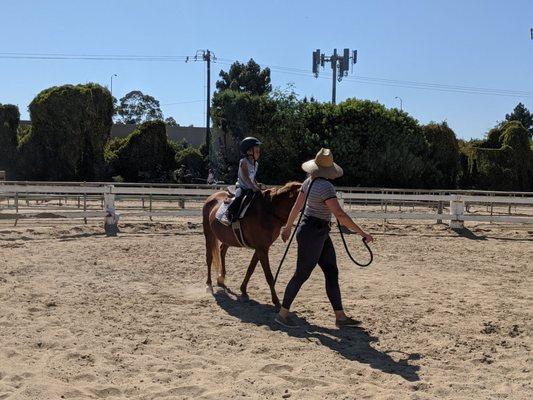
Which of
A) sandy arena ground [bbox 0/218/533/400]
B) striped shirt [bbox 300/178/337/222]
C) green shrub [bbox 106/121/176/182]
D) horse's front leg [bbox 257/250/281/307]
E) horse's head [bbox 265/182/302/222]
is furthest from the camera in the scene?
green shrub [bbox 106/121/176/182]

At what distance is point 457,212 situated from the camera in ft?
47.8

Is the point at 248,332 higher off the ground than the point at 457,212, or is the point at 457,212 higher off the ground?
the point at 457,212

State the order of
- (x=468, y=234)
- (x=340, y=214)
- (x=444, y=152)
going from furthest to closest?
(x=444, y=152)
(x=468, y=234)
(x=340, y=214)

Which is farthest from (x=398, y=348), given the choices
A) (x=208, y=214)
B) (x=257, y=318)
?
(x=208, y=214)

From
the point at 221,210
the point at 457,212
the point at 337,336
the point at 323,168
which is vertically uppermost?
the point at 323,168

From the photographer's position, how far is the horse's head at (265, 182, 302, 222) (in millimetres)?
6402

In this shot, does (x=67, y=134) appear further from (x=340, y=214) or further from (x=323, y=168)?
(x=340, y=214)

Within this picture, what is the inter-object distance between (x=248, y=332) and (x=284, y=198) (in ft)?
5.38

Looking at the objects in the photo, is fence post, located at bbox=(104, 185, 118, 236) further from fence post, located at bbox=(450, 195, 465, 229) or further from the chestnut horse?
fence post, located at bbox=(450, 195, 465, 229)

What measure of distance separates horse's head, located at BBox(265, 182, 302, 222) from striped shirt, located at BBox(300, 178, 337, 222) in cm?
73

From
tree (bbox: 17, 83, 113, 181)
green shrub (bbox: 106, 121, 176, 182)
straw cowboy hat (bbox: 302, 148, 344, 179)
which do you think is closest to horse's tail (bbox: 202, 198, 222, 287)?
straw cowboy hat (bbox: 302, 148, 344, 179)

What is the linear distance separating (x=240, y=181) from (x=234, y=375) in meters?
2.92

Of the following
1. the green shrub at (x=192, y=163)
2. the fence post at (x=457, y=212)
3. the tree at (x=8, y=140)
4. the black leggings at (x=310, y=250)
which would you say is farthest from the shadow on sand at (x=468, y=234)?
the tree at (x=8, y=140)

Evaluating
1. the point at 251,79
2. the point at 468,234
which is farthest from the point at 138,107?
the point at 468,234
